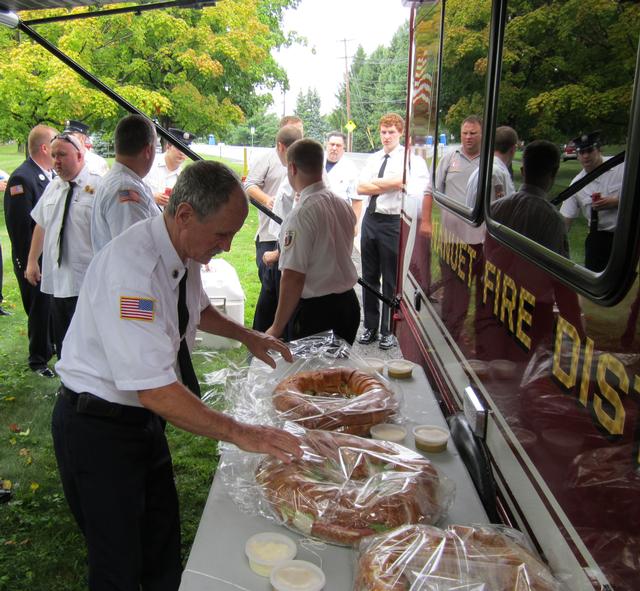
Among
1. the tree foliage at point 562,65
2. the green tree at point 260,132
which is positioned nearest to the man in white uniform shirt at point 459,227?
the tree foliage at point 562,65

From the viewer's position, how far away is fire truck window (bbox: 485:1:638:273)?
1163mm

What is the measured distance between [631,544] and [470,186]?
1.53m

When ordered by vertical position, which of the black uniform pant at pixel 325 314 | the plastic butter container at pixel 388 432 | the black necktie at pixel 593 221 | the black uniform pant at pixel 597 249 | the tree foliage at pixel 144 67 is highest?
the tree foliage at pixel 144 67

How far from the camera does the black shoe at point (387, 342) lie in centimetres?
623

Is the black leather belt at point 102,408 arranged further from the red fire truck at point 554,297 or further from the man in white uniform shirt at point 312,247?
the man in white uniform shirt at point 312,247

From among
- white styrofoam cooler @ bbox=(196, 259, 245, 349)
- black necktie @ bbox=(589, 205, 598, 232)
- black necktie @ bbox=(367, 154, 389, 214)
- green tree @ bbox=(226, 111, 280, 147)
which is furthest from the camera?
green tree @ bbox=(226, 111, 280, 147)

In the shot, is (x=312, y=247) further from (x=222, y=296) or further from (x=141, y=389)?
(x=222, y=296)

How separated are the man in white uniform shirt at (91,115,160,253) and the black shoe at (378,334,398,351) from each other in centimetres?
314

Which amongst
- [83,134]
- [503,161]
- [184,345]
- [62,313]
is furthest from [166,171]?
[503,161]

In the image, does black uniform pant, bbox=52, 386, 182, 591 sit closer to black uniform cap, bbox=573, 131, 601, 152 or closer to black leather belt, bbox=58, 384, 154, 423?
black leather belt, bbox=58, 384, 154, 423

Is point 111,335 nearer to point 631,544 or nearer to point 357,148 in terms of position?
point 631,544

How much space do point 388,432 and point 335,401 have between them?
0.24 metres

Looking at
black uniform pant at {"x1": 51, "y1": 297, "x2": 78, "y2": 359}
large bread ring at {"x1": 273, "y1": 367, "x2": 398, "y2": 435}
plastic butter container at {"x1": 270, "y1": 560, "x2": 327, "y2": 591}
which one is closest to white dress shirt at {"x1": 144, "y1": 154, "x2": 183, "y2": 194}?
black uniform pant at {"x1": 51, "y1": 297, "x2": 78, "y2": 359}

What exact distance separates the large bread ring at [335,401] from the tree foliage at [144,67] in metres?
9.91
